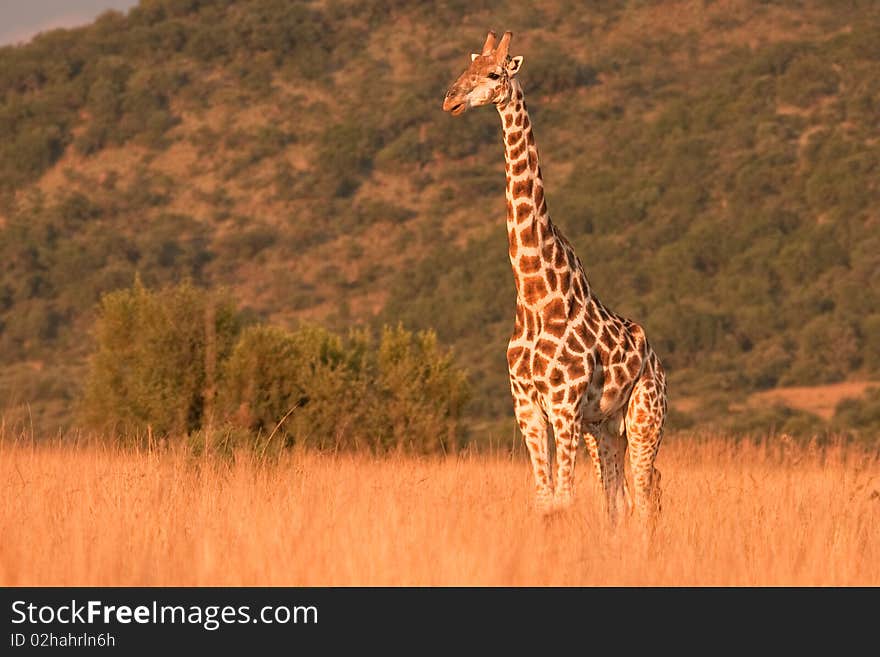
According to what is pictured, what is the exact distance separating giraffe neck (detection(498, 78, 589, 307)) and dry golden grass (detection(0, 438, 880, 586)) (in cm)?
156

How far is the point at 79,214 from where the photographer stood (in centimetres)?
5434

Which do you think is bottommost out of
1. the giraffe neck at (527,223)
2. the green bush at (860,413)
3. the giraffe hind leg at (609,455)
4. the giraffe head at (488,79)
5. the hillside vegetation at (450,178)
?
the giraffe hind leg at (609,455)

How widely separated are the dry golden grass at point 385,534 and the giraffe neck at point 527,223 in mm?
1555

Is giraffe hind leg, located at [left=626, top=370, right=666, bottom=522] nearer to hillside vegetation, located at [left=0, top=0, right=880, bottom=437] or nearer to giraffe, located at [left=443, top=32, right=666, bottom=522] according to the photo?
giraffe, located at [left=443, top=32, right=666, bottom=522]

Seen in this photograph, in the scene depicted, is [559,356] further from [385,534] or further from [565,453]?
[385,534]

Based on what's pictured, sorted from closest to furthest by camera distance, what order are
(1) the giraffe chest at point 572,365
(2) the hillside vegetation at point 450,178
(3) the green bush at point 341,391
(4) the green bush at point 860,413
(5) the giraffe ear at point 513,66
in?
(1) the giraffe chest at point 572,365
(5) the giraffe ear at point 513,66
(3) the green bush at point 341,391
(4) the green bush at point 860,413
(2) the hillside vegetation at point 450,178

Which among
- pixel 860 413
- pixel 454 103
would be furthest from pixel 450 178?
pixel 454 103

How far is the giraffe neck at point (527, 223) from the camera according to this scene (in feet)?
31.2

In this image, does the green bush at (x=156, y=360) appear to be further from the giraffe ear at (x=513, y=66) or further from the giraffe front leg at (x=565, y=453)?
the giraffe front leg at (x=565, y=453)

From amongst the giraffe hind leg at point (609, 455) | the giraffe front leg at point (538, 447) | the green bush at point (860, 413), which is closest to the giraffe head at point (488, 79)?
the giraffe front leg at point (538, 447)

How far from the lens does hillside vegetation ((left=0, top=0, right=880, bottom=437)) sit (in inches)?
1682

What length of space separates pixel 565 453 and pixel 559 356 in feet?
2.08

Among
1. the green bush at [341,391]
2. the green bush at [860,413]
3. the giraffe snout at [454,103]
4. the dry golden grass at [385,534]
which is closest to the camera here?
the dry golden grass at [385,534]
